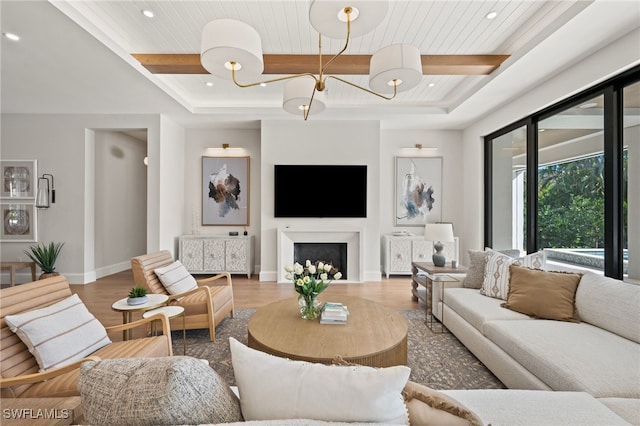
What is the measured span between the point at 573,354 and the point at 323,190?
389cm

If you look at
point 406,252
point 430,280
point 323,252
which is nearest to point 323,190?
point 323,252

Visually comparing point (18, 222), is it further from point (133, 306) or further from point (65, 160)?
point (133, 306)

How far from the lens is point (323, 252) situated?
512cm

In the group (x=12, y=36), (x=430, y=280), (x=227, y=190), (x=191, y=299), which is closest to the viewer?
(x=12, y=36)

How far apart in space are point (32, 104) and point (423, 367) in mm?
6398

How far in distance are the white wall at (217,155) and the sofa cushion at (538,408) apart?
15.8 ft

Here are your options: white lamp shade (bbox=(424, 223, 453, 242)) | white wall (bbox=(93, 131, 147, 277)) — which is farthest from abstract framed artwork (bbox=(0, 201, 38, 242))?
white lamp shade (bbox=(424, 223, 453, 242))

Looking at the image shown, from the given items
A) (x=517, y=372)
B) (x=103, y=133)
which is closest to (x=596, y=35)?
(x=517, y=372)

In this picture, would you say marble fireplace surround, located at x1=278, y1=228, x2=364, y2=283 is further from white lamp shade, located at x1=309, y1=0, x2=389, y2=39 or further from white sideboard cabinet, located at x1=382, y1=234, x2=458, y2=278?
→ white lamp shade, located at x1=309, y1=0, x2=389, y2=39

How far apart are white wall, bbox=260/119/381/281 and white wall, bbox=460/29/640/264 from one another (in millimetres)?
1764

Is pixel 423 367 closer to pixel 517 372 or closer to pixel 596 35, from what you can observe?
pixel 517 372

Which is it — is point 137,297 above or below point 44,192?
below

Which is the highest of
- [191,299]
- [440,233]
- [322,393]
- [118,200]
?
[118,200]

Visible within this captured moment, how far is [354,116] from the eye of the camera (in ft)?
16.0
